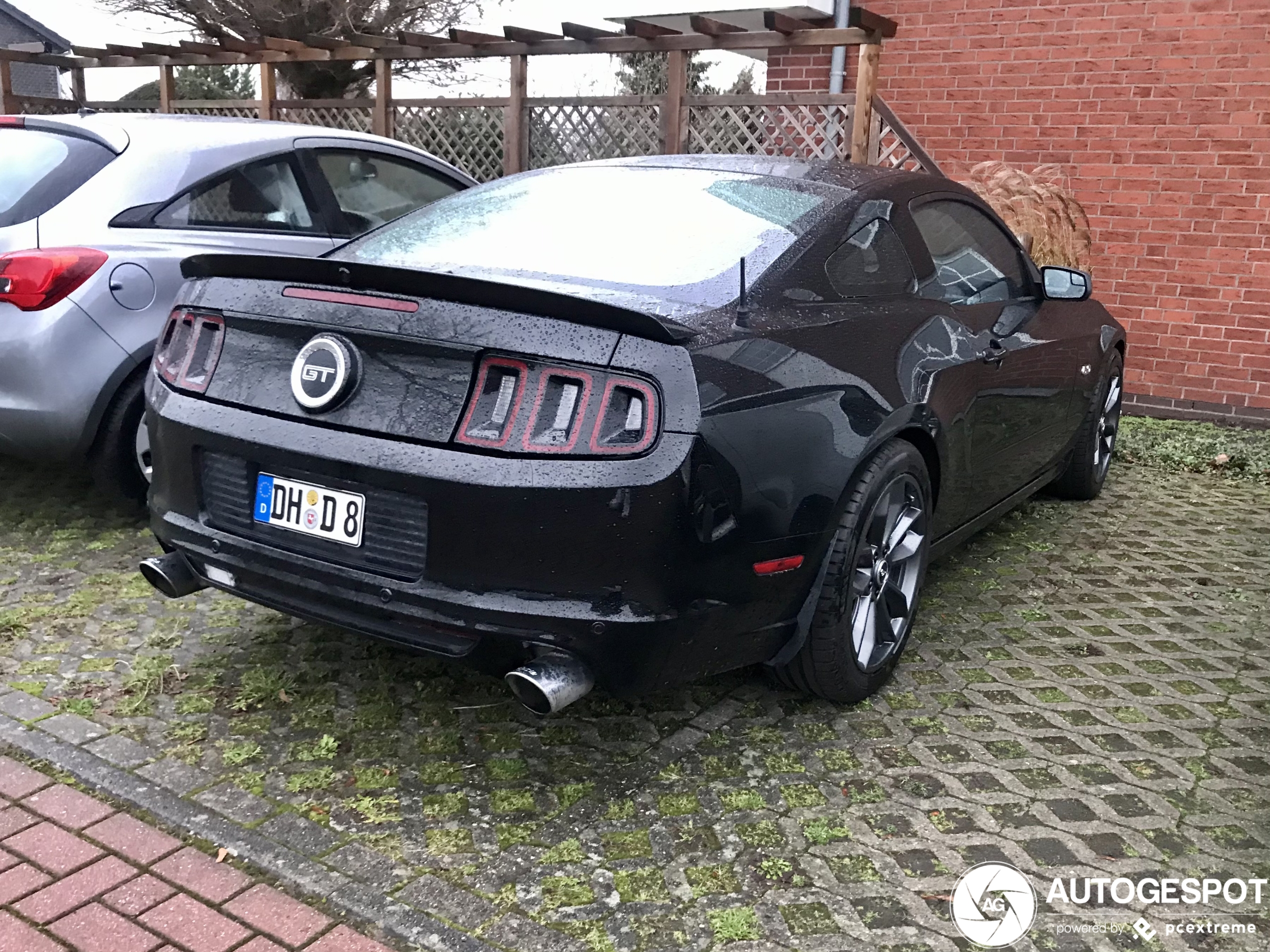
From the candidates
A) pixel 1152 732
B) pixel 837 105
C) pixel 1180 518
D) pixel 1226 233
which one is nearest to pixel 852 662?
pixel 1152 732

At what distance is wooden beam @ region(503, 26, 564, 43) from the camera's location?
8414 mm

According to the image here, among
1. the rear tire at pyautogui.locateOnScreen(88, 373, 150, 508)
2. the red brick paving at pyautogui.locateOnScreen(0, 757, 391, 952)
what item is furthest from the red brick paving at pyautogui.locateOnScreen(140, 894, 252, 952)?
the rear tire at pyautogui.locateOnScreen(88, 373, 150, 508)

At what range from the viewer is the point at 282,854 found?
235 centimetres

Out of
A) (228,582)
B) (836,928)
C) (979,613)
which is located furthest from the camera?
(979,613)

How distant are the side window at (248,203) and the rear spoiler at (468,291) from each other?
1886mm

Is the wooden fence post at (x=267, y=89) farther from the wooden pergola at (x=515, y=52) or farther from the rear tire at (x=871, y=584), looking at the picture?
the rear tire at (x=871, y=584)

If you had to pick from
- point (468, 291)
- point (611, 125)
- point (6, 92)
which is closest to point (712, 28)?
point (611, 125)

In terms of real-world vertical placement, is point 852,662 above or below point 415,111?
below

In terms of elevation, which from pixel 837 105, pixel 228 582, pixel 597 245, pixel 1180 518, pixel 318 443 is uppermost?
pixel 837 105

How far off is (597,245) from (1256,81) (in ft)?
23.1

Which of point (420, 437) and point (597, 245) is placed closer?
point (420, 437)

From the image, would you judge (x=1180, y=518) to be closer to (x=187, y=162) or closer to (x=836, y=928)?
(x=836, y=928)

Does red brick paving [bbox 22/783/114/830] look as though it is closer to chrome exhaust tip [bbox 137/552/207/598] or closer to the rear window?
chrome exhaust tip [bbox 137/552/207/598]

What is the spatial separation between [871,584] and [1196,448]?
16.3ft
